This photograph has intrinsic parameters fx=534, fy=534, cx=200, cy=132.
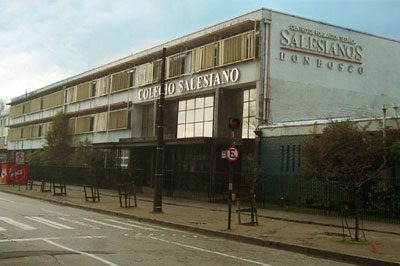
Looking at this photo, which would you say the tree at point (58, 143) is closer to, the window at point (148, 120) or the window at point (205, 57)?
the window at point (148, 120)

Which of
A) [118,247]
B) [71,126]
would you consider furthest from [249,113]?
[71,126]

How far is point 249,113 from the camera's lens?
33.2 m

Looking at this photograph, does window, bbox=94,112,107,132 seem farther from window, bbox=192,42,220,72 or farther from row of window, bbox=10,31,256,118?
window, bbox=192,42,220,72

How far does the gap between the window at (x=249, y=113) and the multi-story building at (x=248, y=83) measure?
0.21ft

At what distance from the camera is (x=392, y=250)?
12727 mm

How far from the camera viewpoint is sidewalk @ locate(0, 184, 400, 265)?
40.4 ft

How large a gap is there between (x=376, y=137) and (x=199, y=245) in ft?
37.1

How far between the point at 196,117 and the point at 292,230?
21862mm

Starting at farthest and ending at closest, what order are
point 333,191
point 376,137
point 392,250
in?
point 333,191 → point 376,137 → point 392,250

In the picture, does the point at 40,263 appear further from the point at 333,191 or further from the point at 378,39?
the point at 378,39

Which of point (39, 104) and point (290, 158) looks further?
point (39, 104)

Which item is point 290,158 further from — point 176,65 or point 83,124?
point 83,124

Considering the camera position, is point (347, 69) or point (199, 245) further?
point (347, 69)

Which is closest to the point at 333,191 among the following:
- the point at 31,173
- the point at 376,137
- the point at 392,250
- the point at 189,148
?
the point at 376,137
